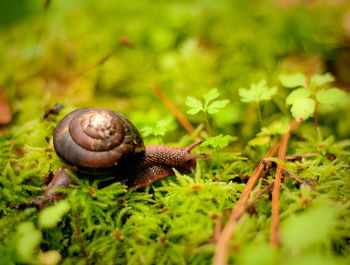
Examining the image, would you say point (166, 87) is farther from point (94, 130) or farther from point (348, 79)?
point (348, 79)

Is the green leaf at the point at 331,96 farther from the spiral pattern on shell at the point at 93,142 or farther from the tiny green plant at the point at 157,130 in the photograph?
the spiral pattern on shell at the point at 93,142

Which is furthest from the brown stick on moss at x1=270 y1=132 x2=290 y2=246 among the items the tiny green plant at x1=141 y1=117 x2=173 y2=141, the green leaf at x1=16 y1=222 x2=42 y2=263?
the green leaf at x1=16 y1=222 x2=42 y2=263

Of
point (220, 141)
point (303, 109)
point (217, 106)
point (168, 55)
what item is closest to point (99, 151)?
point (220, 141)

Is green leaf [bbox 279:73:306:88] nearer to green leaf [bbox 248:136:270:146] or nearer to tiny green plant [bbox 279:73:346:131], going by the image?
tiny green plant [bbox 279:73:346:131]

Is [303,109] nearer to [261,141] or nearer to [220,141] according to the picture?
[261,141]

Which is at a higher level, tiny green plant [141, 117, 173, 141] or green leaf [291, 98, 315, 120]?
green leaf [291, 98, 315, 120]

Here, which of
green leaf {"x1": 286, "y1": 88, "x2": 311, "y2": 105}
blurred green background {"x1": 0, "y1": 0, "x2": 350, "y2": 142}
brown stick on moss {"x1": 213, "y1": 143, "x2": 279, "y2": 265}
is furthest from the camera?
blurred green background {"x1": 0, "y1": 0, "x2": 350, "y2": 142}
